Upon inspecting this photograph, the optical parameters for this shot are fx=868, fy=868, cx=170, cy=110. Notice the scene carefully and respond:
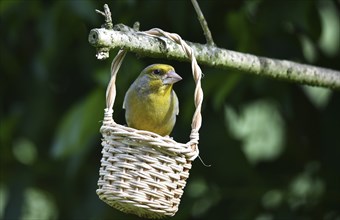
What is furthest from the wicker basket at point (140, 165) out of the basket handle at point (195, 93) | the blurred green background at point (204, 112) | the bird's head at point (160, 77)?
the blurred green background at point (204, 112)

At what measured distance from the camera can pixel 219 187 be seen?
5082 mm

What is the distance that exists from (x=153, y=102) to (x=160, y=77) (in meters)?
0.09

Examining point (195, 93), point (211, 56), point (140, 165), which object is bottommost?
point (140, 165)

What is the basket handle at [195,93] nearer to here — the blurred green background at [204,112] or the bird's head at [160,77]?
the bird's head at [160,77]

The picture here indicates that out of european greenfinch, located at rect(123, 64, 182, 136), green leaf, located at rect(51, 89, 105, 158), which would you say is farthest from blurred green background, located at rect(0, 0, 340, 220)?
european greenfinch, located at rect(123, 64, 182, 136)

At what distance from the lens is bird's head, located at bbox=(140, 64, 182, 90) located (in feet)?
9.75

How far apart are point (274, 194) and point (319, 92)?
33.3 inches

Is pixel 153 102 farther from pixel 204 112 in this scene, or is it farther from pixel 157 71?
pixel 204 112

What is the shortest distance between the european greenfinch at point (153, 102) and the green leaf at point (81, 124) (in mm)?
1184

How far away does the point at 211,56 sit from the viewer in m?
3.37

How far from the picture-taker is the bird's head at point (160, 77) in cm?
297

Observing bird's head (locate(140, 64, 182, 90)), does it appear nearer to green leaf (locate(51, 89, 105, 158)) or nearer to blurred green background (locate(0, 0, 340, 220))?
blurred green background (locate(0, 0, 340, 220))

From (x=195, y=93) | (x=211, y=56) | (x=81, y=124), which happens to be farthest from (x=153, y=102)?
(x=81, y=124)

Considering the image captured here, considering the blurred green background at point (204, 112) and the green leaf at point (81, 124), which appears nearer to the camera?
the green leaf at point (81, 124)
